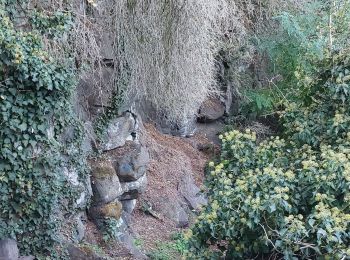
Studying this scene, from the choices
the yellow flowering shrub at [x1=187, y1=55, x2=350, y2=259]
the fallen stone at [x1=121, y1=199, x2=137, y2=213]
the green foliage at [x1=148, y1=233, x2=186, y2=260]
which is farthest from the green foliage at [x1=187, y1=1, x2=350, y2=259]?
the fallen stone at [x1=121, y1=199, x2=137, y2=213]

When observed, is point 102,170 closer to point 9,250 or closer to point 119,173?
point 119,173

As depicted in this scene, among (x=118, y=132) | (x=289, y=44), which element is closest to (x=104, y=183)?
(x=118, y=132)

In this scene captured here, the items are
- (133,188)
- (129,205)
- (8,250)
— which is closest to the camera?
(8,250)

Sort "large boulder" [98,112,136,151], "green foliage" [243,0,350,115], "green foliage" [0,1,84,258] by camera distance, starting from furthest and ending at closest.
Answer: "green foliage" [243,0,350,115], "large boulder" [98,112,136,151], "green foliage" [0,1,84,258]

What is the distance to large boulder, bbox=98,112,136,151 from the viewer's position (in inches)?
323

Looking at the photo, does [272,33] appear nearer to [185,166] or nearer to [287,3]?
[287,3]

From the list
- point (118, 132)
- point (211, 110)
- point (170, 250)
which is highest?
point (118, 132)

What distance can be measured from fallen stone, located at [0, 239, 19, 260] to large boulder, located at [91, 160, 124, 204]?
1833 millimetres

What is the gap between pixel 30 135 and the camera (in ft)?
20.1

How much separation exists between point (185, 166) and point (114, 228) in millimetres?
3509

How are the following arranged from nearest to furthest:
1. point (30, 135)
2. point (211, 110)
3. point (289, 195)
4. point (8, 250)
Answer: point (289, 195)
point (8, 250)
point (30, 135)
point (211, 110)

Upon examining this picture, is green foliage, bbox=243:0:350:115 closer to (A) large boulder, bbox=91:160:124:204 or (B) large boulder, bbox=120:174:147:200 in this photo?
(B) large boulder, bbox=120:174:147:200

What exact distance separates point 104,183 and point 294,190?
430 cm

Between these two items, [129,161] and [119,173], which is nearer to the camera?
[119,173]
